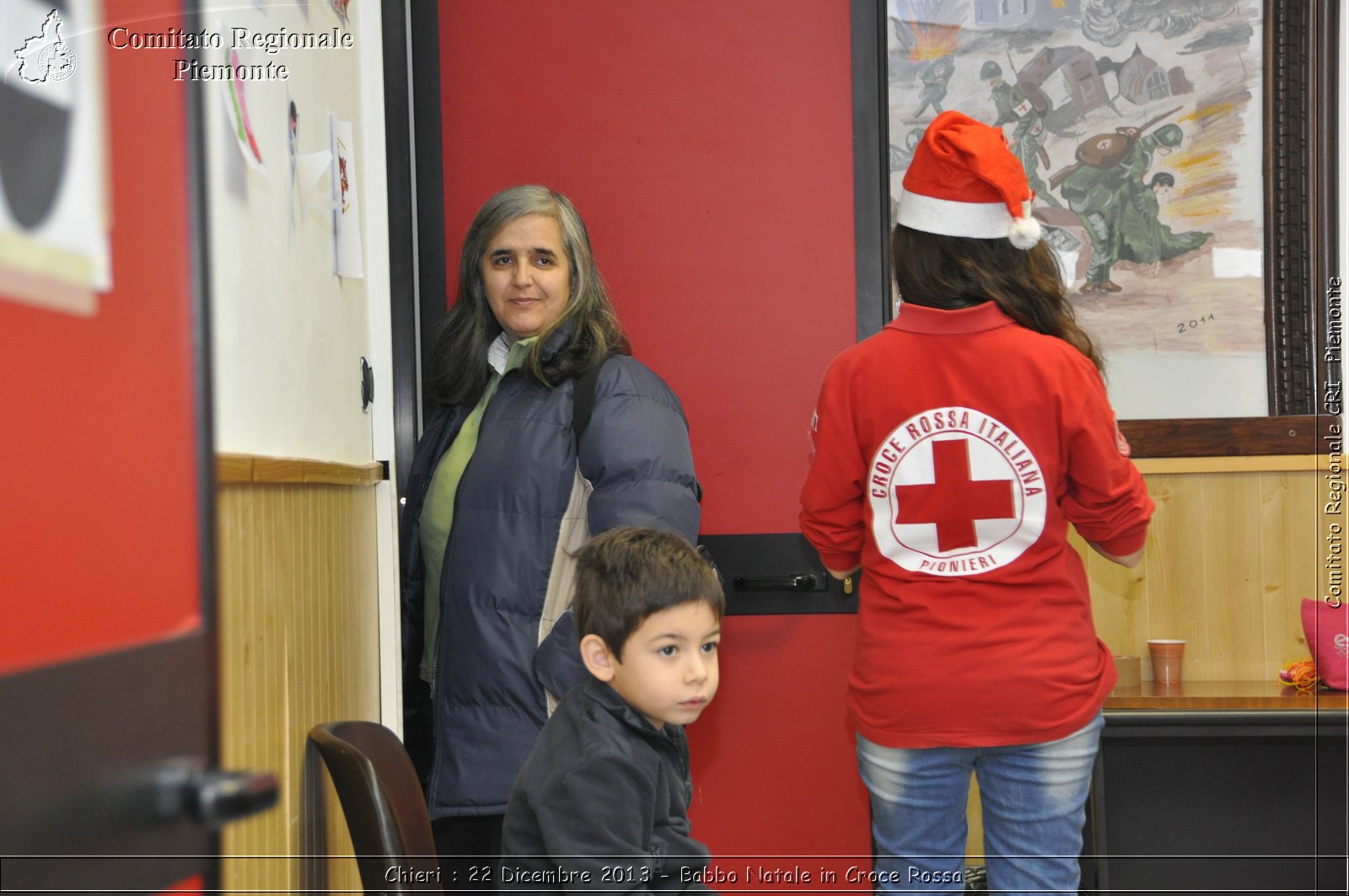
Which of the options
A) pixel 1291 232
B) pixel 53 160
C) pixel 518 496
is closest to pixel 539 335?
pixel 518 496

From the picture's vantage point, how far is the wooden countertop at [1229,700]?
2.38 m

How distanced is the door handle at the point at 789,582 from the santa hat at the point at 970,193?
102 centimetres

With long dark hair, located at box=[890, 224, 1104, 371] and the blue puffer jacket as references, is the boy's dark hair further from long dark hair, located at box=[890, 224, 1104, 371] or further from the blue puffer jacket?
long dark hair, located at box=[890, 224, 1104, 371]

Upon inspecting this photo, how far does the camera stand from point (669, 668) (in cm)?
136

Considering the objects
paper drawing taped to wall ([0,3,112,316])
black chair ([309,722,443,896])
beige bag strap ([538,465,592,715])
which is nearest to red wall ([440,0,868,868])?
beige bag strap ([538,465,592,715])

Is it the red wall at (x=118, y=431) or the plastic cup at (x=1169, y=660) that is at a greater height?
the red wall at (x=118, y=431)

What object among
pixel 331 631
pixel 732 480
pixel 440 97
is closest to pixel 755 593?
pixel 732 480

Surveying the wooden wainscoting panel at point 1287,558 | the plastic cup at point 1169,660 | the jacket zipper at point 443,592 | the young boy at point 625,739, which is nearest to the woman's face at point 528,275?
the jacket zipper at point 443,592

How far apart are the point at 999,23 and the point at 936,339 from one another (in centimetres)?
126

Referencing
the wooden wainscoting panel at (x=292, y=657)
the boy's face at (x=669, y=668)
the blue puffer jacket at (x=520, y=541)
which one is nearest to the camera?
the wooden wainscoting panel at (x=292, y=657)

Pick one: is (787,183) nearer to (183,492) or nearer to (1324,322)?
(1324,322)

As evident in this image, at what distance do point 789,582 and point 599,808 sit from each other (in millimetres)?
1326

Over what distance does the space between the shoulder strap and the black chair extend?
1.87ft

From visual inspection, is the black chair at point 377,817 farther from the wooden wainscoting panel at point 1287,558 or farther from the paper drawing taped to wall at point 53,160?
the wooden wainscoting panel at point 1287,558
